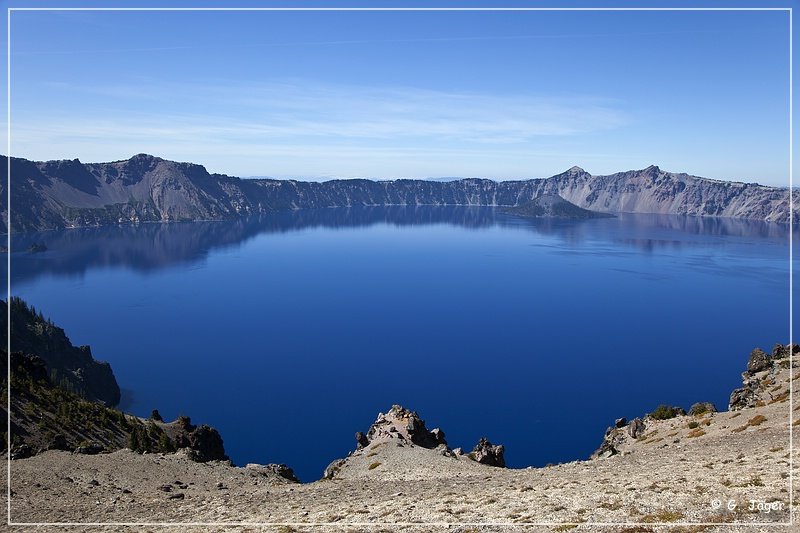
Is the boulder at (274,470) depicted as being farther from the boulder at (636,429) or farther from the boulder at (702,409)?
the boulder at (702,409)

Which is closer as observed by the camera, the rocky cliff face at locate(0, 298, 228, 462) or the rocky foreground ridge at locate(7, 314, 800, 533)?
the rocky foreground ridge at locate(7, 314, 800, 533)

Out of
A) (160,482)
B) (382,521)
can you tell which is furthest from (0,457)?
(382,521)

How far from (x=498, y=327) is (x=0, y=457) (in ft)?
448

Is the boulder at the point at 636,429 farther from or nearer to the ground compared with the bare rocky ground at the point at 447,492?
nearer to the ground

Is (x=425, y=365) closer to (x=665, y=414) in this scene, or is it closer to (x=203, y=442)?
(x=203, y=442)

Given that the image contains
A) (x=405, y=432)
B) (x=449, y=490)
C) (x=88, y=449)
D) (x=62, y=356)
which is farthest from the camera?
(x=62, y=356)

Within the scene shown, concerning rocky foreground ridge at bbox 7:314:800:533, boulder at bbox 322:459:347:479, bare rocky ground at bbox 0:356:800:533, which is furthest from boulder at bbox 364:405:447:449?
bare rocky ground at bbox 0:356:800:533

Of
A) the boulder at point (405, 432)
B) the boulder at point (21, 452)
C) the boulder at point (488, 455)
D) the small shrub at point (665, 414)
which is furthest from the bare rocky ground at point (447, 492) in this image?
the small shrub at point (665, 414)

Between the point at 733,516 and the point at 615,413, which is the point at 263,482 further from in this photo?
the point at 615,413

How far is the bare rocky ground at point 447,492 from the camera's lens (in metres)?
24.0

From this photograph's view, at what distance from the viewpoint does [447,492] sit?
33719 millimetres

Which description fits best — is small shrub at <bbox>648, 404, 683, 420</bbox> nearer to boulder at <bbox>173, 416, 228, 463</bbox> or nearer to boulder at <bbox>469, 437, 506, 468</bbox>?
boulder at <bbox>469, 437, 506, 468</bbox>

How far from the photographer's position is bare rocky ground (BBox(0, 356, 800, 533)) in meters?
24.0

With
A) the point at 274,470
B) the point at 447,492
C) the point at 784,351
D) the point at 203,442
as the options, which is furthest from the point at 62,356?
the point at 784,351
